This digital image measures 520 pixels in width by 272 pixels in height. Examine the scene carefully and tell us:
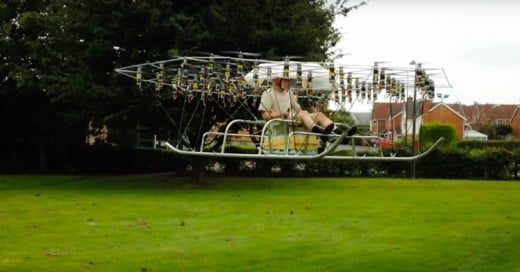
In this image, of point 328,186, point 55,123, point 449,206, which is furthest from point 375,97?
point 55,123

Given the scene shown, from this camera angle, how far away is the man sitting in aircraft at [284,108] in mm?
11859

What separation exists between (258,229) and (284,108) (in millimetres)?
7994

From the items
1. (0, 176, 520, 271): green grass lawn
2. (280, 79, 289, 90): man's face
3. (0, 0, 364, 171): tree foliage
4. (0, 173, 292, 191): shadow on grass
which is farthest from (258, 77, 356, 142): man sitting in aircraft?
(0, 173, 292, 191): shadow on grass

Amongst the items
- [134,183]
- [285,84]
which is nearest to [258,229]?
[285,84]

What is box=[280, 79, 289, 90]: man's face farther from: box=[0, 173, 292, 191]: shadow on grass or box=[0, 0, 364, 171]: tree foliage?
box=[0, 173, 292, 191]: shadow on grass

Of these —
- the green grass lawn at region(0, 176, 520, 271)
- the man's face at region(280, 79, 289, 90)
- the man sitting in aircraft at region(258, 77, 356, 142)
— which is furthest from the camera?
the green grass lawn at region(0, 176, 520, 271)

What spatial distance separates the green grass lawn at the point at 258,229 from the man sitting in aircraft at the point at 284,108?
386cm

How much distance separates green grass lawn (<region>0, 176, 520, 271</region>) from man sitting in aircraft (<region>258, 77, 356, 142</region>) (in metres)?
3.86

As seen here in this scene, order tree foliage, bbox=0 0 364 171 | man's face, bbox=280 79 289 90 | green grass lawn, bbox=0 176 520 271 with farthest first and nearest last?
tree foliage, bbox=0 0 364 171 < green grass lawn, bbox=0 176 520 271 < man's face, bbox=280 79 289 90

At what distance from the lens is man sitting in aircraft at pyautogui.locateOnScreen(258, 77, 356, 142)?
38.9ft

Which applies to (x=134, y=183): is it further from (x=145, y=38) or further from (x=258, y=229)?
(x=258, y=229)

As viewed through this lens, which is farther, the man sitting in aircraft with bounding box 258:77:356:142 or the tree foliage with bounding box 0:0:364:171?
the tree foliage with bounding box 0:0:364:171

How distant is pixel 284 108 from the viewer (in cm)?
1220

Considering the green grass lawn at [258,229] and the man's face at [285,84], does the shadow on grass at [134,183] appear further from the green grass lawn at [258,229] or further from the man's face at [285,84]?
the man's face at [285,84]
